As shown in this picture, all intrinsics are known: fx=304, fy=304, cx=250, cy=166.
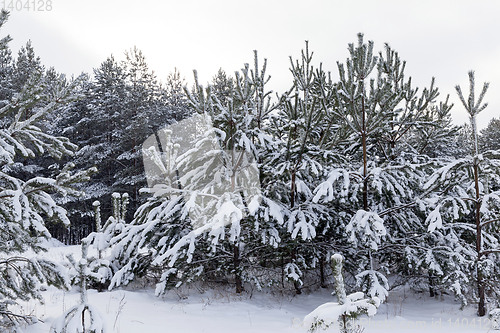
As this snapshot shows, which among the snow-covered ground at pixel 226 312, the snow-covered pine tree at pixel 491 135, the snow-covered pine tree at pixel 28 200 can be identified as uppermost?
the snow-covered pine tree at pixel 491 135

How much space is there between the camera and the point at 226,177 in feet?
20.1

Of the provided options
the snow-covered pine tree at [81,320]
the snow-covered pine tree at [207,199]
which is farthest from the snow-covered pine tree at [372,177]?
the snow-covered pine tree at [81,320]

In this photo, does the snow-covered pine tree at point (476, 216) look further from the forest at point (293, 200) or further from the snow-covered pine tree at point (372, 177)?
the snow-covered pine tree at point (372, 177)

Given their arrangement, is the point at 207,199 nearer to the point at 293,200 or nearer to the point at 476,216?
the point at 293,200

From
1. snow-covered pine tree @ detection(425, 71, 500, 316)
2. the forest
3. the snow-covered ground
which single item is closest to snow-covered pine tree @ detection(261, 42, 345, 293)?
the forest

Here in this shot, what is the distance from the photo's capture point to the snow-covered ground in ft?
14.4

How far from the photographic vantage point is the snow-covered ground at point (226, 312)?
4.40 meters

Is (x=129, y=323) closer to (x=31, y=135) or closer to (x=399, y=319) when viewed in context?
(x=31, y=135)

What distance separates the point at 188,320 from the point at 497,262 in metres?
5.68

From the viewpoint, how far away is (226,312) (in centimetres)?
520

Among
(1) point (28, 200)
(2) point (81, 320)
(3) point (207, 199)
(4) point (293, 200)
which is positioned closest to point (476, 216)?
(4) point (293, 200)

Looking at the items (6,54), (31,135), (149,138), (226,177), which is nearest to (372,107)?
(226,177)

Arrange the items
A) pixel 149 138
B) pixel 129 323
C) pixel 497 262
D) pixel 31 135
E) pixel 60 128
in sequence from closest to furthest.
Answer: pixel 31 135
pixel 129 323
pixel 497 262
pixel 149 138
pixel 60 128

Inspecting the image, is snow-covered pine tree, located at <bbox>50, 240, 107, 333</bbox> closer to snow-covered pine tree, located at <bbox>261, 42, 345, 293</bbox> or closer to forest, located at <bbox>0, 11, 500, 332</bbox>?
forest, located at <bbox>0, 11, 500, 332</bbox>
